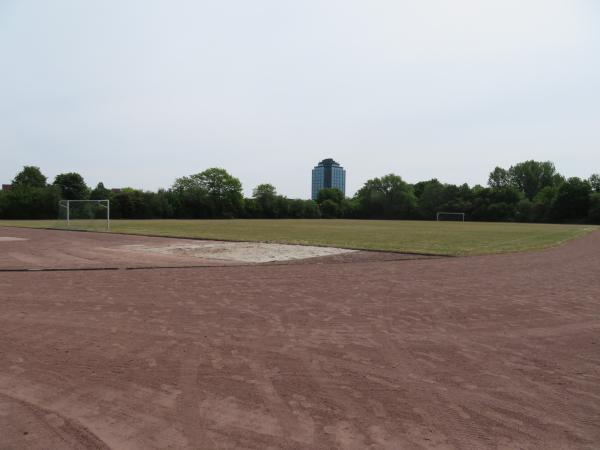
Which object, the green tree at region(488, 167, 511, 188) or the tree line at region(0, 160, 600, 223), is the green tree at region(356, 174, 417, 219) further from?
the green tree at region(488, 167, 511, 188)

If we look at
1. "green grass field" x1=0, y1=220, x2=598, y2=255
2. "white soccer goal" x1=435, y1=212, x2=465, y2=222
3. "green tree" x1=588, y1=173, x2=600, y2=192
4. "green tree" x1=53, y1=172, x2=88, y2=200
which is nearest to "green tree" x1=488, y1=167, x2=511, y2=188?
"green tree" x1=588, y1=173, x2=600, y2=192

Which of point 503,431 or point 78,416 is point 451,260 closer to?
point 503,431

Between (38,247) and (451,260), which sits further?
(38,247)

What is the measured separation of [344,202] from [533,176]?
56.8 meters

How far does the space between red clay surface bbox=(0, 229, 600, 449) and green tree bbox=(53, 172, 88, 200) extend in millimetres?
102585

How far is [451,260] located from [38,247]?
18520 mm

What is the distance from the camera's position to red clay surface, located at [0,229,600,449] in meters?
3.67

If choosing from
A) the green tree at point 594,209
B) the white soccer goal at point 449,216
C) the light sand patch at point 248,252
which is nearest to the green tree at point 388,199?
the white soccer goal at point 449,216

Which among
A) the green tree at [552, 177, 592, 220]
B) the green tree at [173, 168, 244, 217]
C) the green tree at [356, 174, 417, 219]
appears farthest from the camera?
the green tree at [356, 174, 417, 219]

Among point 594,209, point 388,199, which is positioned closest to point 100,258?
point 594,209

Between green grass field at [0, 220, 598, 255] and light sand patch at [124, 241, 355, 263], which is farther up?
green grass field at [0, 220, 598, 255]

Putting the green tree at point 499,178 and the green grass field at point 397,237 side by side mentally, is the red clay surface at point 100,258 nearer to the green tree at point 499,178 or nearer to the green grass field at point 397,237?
the green grass field at point 397,237

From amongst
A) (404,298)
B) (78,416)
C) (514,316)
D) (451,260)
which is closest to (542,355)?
(514,316)

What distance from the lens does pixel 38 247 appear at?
2030cm
